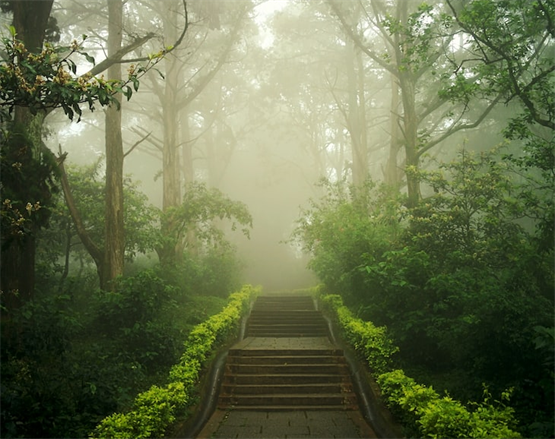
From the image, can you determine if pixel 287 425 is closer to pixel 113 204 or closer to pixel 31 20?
pixel 113 204

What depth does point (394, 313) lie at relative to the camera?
9.31 m

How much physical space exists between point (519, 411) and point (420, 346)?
2844 millimetres

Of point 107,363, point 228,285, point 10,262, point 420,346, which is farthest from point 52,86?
point 228,285

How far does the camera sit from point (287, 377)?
30.9ft

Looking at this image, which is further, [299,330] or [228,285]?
[228,285]

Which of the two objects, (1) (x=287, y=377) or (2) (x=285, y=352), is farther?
(2) (x=285, y=352)

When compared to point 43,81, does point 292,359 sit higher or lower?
lower

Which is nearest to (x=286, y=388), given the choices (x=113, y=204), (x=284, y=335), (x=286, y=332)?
(x=284, y=335)

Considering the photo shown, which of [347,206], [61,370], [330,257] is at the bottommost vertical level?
[61,370]

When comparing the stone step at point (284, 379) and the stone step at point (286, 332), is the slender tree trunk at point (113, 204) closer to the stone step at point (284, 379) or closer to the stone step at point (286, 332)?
the stone step at point (284, 379)

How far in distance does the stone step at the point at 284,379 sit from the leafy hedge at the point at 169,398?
82 centimetres

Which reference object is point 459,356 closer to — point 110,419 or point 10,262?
point 110,419

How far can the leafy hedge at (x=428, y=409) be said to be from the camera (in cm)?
517

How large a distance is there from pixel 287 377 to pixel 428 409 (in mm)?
4149
